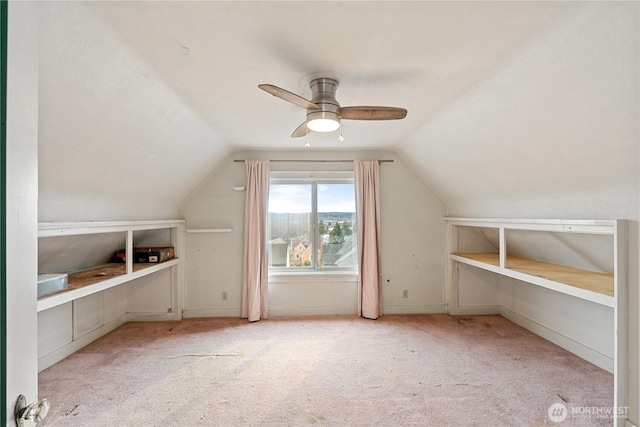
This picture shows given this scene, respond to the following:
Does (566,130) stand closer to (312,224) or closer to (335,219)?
(335,219)

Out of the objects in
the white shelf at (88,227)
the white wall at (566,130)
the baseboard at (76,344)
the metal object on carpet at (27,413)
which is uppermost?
the white wall at (566,130)

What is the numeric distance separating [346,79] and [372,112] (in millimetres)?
278

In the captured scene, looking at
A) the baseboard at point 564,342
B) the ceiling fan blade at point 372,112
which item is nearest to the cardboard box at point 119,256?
the ceiling fan blade at point 372,112

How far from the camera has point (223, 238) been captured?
12.7ft

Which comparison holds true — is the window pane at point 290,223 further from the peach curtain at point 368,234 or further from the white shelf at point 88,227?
the white shelf at point 88,227

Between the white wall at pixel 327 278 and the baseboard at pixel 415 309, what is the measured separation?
13mm

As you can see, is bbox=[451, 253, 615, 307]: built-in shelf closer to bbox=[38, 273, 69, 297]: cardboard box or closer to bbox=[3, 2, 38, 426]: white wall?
bbox=[3, 2, 38, 426]: white wall

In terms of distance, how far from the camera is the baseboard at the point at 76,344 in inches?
101

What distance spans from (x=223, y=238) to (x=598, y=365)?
4.05 metres

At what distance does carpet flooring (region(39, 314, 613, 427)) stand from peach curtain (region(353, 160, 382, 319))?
430 millimetres

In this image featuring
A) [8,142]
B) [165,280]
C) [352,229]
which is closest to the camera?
[8,142]

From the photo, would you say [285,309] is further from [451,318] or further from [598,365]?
[598,365]

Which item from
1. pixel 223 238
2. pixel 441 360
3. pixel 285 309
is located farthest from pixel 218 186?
pixel 441 360

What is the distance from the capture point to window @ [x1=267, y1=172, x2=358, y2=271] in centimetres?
403
